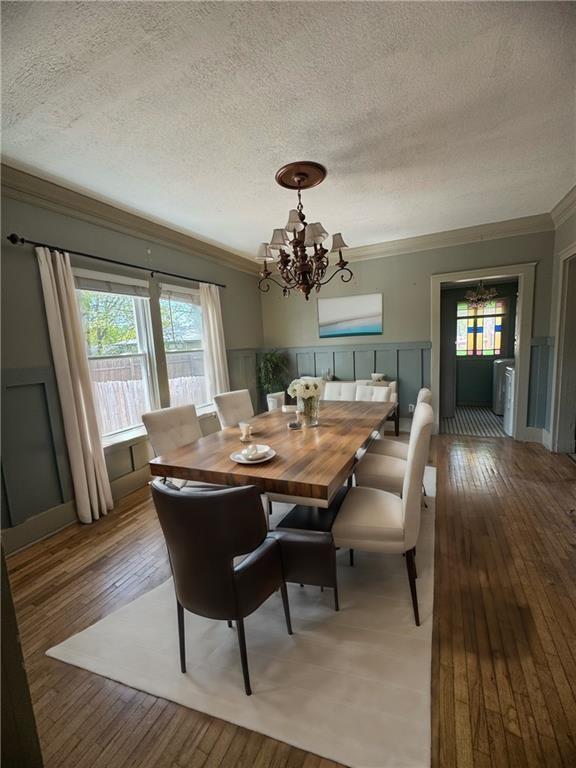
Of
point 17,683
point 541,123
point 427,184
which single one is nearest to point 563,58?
point 541,123

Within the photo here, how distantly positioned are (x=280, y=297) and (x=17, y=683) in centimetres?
519

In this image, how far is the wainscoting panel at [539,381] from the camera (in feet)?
13.1

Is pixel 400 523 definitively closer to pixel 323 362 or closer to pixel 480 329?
pixel 323 362

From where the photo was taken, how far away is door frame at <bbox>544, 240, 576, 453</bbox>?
11.7 feet

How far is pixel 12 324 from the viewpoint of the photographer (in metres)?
2.37

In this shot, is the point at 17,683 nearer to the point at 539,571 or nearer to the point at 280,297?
the point at 539,571

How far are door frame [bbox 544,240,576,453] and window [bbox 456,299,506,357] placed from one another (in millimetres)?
2455

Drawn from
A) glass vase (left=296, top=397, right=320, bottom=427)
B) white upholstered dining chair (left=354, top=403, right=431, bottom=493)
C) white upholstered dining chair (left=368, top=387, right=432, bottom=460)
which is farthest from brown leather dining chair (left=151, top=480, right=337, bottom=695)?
white upholstered dining chair (left=368, top=387, right=432, bottom=460)

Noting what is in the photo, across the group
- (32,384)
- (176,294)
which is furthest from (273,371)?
(32,384)

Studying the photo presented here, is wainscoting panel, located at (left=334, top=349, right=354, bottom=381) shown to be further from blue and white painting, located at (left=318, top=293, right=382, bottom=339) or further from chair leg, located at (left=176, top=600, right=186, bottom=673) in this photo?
chair leg, located at (left=176, top=600, right=186, bottom=673)

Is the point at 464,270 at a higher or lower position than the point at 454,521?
higher

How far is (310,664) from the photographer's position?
4.84ft

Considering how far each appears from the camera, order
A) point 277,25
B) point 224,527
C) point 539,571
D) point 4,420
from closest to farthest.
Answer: point 224,527, point 277,25, point 539,571, point 4,420

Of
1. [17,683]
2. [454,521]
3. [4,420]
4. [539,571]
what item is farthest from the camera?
[454,521]
